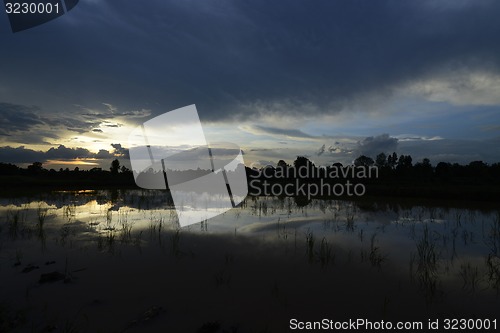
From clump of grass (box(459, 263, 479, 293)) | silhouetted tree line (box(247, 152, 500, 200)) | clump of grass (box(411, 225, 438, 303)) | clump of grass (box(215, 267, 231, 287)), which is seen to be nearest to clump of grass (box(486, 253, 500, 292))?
clump of grass (box(459, 263, 479, 293))

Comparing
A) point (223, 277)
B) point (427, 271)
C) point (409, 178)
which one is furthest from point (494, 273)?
point (409, 178)

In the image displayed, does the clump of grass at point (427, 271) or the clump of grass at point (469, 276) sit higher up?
the clump of grass at point (427, 271)

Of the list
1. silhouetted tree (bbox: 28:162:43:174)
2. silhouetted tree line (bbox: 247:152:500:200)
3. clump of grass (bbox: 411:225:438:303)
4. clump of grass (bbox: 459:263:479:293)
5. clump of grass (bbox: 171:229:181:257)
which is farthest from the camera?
silhouetted tree (bbox: 28:162:43:174)

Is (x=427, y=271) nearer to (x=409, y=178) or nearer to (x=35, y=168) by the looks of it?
(x=409, y=178)

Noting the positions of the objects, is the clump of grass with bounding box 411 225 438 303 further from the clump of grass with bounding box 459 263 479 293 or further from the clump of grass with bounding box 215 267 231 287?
the clump of grass with bounding box 215 267 231 287

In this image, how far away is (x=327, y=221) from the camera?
42.8 ft

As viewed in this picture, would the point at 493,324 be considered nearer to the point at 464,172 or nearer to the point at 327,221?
the point at 327,221

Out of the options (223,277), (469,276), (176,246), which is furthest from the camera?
(176,246)

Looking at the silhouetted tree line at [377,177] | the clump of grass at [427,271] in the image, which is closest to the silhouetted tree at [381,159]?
the silhouetted tree line at [377,177]

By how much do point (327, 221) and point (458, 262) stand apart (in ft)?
20.1

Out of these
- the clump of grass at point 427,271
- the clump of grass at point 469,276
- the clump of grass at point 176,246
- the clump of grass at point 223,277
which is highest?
the clump of grass at point 176,246

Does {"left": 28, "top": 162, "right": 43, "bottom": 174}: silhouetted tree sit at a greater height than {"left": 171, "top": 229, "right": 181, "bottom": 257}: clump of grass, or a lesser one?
greater

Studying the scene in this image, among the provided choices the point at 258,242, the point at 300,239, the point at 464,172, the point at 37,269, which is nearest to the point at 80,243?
the point at 37,269

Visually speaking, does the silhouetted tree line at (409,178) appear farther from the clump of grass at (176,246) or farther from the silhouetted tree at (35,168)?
the silhouetted tree at (35,168)
